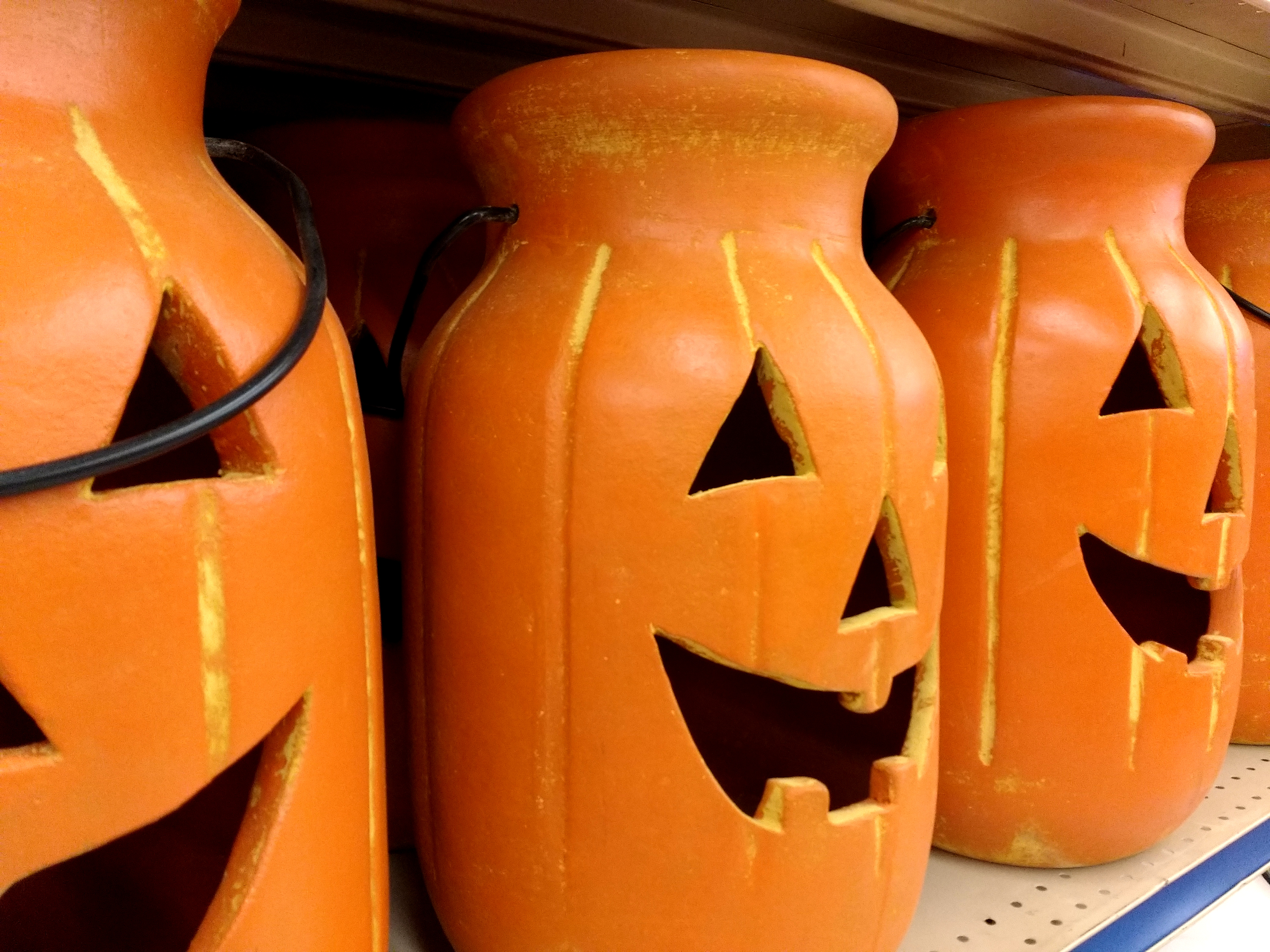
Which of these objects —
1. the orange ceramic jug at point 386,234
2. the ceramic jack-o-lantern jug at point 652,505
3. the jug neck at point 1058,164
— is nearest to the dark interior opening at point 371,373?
the orange ceramic jug at point 386,234

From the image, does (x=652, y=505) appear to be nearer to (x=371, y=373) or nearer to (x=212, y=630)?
(x=212, y=630)

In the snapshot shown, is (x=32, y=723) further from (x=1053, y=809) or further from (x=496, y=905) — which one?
(x=1053, y=809)

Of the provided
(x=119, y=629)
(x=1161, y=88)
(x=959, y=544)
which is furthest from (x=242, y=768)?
(x=1161, y=88)

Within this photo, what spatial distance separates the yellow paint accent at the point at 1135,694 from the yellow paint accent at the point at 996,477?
0.32 ft

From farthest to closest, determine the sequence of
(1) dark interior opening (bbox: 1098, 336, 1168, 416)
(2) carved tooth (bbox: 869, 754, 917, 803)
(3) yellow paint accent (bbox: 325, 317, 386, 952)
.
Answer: (1) dark interior opening (bbox: 1098, 336, 1168, 416) < (2) carved tooth (bbox: 869, 754, 917, 803) < (3) yellow paint accent (bbox: 325, 317, 386, 952)

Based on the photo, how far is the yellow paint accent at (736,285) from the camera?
506mm

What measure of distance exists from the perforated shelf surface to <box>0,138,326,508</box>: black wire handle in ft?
1.85

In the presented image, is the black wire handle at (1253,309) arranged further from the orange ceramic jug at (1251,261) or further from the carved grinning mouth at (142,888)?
the carved grinning mouth at (142,888)

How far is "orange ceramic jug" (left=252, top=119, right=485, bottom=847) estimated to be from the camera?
655 mm

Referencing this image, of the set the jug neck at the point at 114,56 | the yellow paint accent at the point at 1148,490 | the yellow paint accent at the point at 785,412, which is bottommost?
the yellow paint accent at the point at 1148,490

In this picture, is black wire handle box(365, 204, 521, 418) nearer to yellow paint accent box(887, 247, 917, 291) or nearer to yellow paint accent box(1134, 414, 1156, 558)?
yellow paint accent box(887, 247, 917, 291)

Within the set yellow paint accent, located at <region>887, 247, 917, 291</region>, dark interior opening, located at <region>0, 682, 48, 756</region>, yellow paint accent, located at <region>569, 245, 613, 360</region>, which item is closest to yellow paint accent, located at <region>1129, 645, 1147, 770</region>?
yellow paint accent, located at <region>887, 247, 917, 291</region>

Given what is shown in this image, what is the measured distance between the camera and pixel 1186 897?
2.40 feet

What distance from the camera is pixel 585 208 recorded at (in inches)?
21.0
